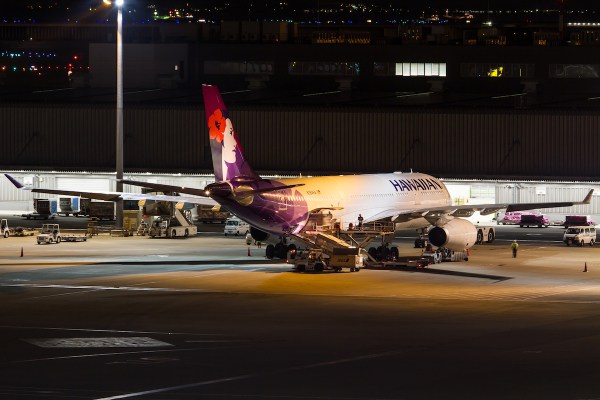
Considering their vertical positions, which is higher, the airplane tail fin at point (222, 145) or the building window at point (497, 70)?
the building window at point (497, 70)

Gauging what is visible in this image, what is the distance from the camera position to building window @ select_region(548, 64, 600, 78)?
106812 millimetres

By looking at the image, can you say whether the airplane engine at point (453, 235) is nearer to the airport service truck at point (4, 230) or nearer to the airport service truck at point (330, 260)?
the airport service truck at point (330, 260)

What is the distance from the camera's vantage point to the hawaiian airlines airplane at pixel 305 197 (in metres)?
59.8

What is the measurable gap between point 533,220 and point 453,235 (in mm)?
39775

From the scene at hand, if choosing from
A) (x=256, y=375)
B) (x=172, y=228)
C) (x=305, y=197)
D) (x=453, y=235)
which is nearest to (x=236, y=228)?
(x=172, y=228)

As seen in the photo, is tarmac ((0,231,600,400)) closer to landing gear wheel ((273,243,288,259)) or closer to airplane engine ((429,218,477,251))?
airplane engine ((429,218,477,251))

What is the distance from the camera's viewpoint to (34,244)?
78.4 m

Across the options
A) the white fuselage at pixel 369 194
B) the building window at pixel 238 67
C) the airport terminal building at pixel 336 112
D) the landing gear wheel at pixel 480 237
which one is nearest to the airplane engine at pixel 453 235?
the white fuselage at pixel 369 194

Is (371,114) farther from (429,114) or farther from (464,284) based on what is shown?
(464,284)

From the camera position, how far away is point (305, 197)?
6372cm

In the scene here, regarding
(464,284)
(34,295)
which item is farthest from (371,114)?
(34,295)

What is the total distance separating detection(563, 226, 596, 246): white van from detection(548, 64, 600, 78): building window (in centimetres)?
2815

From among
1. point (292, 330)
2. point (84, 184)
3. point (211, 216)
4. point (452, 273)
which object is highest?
point (84, 184)

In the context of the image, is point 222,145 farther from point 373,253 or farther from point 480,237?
point 480,237
